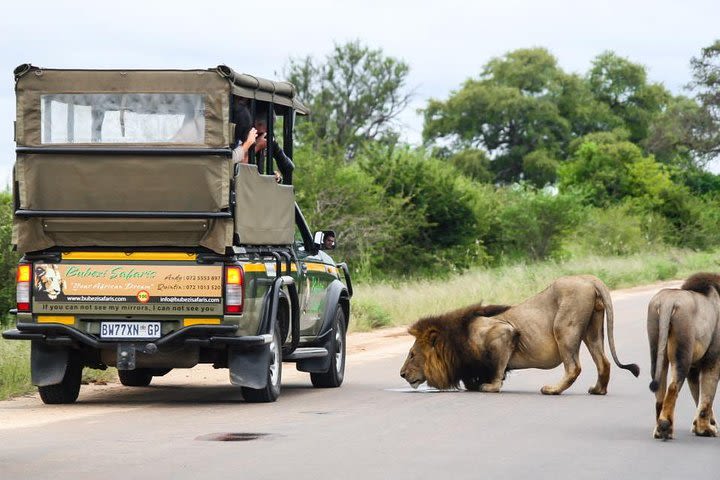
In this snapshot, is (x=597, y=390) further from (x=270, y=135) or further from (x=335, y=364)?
(x=270, y=135)

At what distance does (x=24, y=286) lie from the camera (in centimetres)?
1284

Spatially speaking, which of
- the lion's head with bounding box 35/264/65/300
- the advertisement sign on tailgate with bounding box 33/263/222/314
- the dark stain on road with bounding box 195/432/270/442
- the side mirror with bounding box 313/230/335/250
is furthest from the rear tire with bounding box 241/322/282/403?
the dark stain on road with bounding box 195/432/270/442

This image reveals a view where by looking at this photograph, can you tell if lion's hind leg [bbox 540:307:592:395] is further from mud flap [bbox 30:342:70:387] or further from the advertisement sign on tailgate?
mud flap [bbox 30:342:70:387]

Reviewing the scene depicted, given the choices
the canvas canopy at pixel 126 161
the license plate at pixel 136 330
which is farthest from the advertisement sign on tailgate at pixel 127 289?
the canvas canopy at pixel 126 161

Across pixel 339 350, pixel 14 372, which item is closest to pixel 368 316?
pixel 339 350

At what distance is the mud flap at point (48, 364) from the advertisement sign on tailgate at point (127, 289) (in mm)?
495

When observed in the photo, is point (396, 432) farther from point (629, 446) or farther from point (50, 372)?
point (50, 372)

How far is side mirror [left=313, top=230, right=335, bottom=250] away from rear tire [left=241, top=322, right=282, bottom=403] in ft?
5.83

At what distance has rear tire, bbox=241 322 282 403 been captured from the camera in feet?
43.8

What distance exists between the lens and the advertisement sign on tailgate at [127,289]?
12.6 metres

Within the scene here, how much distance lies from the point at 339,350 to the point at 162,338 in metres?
3.50

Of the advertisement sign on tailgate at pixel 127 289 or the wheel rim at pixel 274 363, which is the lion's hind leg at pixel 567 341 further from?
the advertisement sign on tailgate at pixel 127 289

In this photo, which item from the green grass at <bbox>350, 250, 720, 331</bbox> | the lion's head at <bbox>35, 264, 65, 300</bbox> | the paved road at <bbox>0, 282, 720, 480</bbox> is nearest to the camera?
the paved road at <bbox>0, 282, 720, 480</bbox>

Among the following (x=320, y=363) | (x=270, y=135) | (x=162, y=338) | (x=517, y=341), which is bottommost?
(x=320, y=363)
